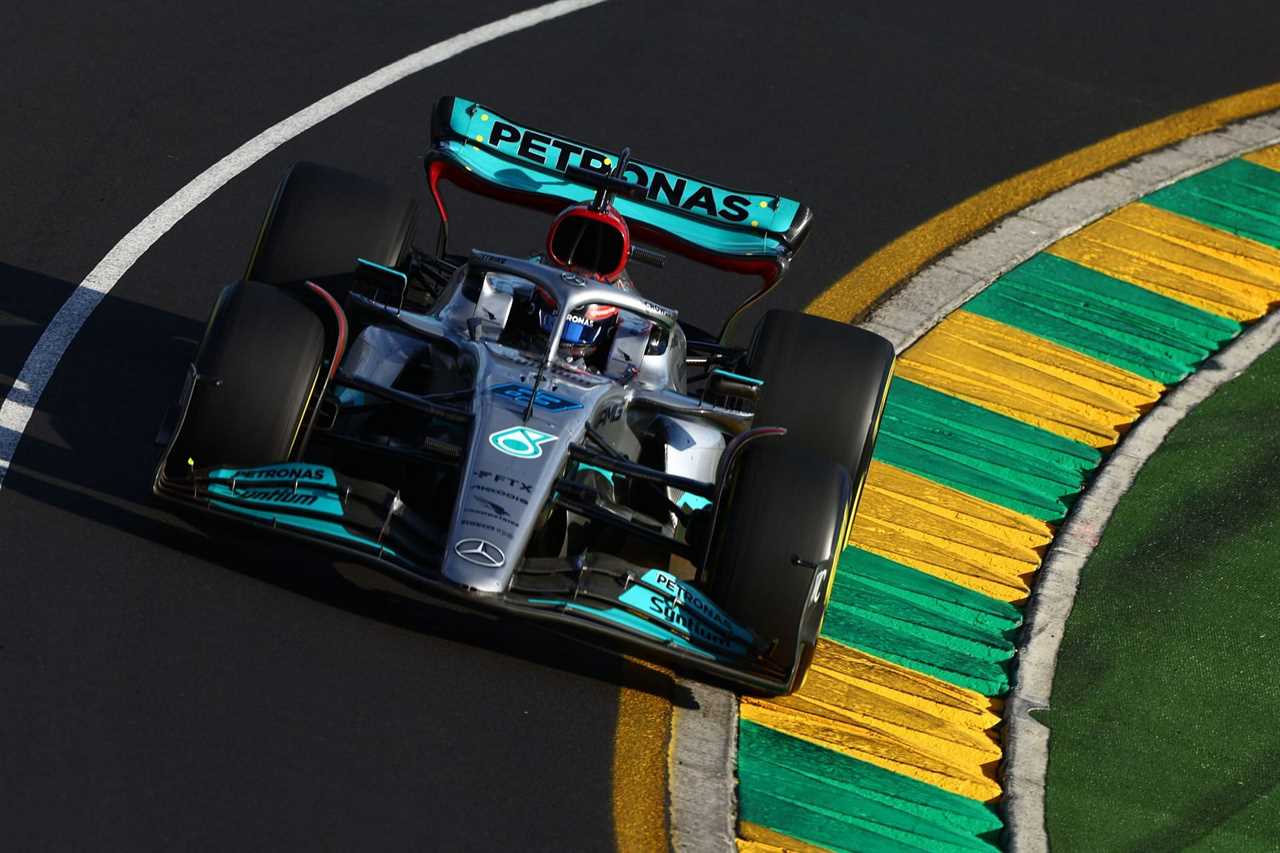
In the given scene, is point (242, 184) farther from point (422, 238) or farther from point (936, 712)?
point (936, 712)

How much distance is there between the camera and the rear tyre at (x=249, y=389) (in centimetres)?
754

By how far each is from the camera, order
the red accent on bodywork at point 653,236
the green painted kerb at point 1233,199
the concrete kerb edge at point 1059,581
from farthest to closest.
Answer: the green painted kerb at point 1233,199
the red accent on bodywork at point 653,236
the concrete kerb edge at point 1059,581

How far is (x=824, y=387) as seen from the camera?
8484 mm

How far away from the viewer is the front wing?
700 cm

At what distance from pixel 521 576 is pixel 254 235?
414 cm

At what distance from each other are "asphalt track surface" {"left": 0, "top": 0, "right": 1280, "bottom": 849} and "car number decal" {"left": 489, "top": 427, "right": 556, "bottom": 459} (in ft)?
2.62

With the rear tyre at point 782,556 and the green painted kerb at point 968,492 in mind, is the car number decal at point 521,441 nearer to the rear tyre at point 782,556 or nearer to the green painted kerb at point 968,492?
the rear tyre at point 782,556

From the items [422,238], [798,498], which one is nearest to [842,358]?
[798,498]

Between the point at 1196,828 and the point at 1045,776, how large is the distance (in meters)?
0.61

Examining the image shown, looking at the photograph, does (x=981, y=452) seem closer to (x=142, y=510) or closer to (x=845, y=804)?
(x=845, y=804)

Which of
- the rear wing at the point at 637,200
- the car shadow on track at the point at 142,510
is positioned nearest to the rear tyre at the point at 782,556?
the car shadow on track at the point at 142,510

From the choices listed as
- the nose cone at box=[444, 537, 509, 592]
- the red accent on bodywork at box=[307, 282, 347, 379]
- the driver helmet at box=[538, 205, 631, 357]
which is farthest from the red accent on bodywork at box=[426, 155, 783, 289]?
the nose cone at box=[444, 537, 509, 592]

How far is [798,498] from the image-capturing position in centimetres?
745

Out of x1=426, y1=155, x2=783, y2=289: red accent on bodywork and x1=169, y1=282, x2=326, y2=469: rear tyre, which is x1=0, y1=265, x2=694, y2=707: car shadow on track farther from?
x1=426, y1=155, x2=783, y2=289: red accent on bodywork
